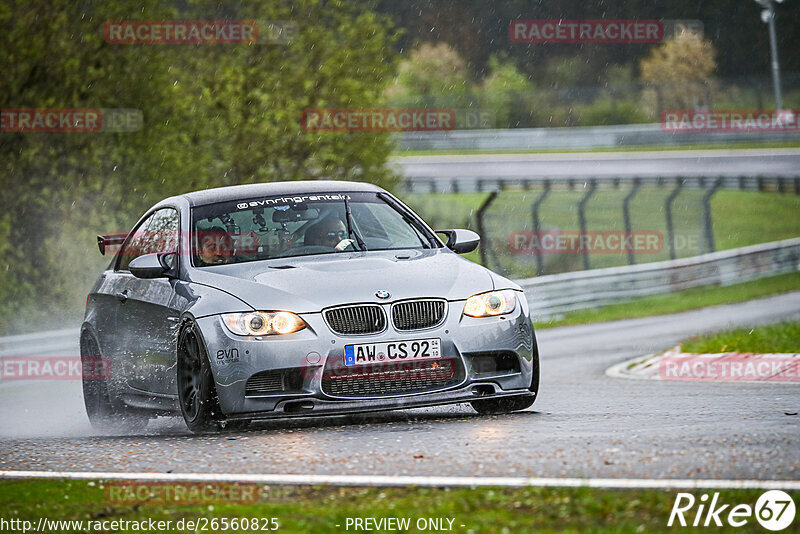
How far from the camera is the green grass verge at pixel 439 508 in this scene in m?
5.28

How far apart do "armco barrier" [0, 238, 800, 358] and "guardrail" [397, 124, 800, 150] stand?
24048 mm

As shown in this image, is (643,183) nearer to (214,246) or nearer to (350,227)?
(350,227)

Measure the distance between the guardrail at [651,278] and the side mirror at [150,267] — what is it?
1560cm

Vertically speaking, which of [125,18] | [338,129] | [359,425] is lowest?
Result: [359,425]

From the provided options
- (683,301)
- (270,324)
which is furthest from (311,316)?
(683,301)

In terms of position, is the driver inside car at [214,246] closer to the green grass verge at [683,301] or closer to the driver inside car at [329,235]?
the driver inside car at [329,235]

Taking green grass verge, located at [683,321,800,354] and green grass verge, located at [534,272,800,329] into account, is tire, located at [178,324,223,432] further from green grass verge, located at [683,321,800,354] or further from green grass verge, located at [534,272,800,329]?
green grass verge, located at [534,272,800,329]

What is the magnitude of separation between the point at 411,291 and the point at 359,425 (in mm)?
891

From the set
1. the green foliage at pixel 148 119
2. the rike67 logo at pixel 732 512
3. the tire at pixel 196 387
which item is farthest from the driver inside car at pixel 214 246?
the green foliage at pixel 148 119

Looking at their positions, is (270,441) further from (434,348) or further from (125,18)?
(125,18)

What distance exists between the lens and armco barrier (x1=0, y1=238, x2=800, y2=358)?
25.7m

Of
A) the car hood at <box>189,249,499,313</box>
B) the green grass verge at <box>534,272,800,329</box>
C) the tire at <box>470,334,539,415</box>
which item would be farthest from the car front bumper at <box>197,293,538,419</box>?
the green grass verge at <box>534,272,800,329</box>

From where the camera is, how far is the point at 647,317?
84.6 feet

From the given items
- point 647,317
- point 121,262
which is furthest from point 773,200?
point 121,262
